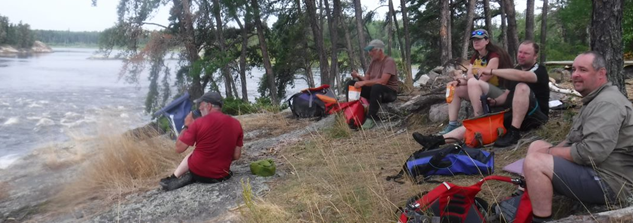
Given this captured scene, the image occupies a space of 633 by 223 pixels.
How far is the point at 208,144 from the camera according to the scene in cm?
461

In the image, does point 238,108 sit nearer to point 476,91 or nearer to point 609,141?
point 476,91

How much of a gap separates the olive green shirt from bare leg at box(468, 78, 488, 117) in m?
2.17

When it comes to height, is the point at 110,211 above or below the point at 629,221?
below

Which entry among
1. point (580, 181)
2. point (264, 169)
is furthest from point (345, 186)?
point (580, 181)

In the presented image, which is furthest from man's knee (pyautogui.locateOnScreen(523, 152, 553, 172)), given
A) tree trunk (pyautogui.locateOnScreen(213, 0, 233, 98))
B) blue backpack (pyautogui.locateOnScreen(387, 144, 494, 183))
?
tree trunk (pyautogui.locateOnScreen(213, 0, 233, 98))

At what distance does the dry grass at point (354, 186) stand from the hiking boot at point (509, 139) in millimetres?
95

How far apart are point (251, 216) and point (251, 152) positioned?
Answer: 3132 millimetres

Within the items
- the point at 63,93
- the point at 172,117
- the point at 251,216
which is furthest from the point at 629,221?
the point at 63,93

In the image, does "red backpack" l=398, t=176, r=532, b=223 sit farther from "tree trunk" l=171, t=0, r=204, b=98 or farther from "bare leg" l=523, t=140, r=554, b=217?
"tree trunk" l=171, t=0, r=204, b=98

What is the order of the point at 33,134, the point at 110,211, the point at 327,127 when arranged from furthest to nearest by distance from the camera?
the point at 33,134 → the point at 327,127 → the point at 110,211

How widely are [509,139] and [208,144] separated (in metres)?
2.62

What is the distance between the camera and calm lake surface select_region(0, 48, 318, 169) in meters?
10.2

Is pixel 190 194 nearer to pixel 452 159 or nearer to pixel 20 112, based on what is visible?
pixel 452 159

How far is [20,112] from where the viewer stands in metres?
19.9
